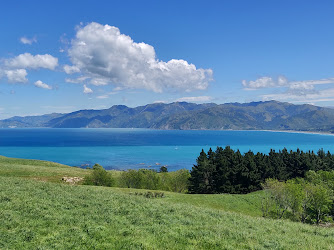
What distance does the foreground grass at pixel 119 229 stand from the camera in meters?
12.8

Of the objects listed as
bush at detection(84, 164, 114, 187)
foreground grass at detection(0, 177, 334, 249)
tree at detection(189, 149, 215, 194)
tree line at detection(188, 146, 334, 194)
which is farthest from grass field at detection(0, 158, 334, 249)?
tree line at detection(188, 146, 334, 194)

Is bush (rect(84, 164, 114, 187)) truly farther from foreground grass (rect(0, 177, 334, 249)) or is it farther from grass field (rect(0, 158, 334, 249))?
foreground grass (rect(0, 177, 334, 249))

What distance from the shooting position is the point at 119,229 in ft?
49.4

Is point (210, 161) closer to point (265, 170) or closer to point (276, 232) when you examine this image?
point (265, 170)

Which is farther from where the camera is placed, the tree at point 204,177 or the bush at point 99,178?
the tree at point 204,177

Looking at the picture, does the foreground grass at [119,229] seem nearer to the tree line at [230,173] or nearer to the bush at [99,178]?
the bush at [99,178]

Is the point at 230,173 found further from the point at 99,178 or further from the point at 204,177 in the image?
the point at 99,178

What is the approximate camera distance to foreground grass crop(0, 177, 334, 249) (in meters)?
12.8

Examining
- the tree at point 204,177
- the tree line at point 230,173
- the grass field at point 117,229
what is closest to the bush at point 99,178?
the tree line at point 230,173

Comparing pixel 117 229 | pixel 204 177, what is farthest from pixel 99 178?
pixel 117 229

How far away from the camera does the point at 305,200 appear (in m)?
41.5

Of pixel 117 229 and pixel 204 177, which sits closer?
pixel 117 229

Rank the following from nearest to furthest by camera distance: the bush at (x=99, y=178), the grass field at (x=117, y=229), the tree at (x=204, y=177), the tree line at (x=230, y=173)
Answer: the grass field at (x=117, y=229) → the tree line at (x=230, y=173) → the bush at (x=99, y=178) → the tree at (x=204, y=177)

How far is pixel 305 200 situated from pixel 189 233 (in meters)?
37.1
